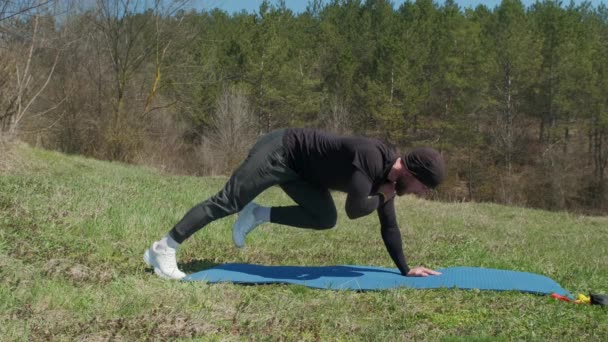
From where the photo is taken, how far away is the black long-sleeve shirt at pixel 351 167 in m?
4.61

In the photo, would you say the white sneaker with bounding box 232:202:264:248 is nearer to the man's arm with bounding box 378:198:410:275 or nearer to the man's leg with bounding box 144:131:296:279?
the man's leg with bounding box 144:131:296:279

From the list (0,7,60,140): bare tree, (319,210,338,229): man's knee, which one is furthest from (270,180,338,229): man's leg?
(0,7,60,140): bare tree

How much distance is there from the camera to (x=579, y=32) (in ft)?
139

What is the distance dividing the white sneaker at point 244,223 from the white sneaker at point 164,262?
65 centimetres

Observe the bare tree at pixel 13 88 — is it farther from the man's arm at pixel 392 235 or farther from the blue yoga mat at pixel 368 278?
the man's arm at pixel 392 235

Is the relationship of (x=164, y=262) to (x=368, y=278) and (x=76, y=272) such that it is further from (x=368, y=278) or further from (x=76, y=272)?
(x=368, y=278)

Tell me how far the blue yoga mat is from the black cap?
816 millimetres

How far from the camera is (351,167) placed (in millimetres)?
4719

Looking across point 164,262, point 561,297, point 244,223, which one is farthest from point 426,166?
point 164,262

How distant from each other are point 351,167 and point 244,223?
3.85ft

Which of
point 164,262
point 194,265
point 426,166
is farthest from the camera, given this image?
point 194,265

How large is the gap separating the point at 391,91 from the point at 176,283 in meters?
40.3

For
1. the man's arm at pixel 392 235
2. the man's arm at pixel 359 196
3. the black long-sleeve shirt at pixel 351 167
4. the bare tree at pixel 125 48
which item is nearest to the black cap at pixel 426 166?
the black long-sleeve shirt at pixel 351 167

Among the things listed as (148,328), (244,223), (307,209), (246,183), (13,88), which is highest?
(13,88)
